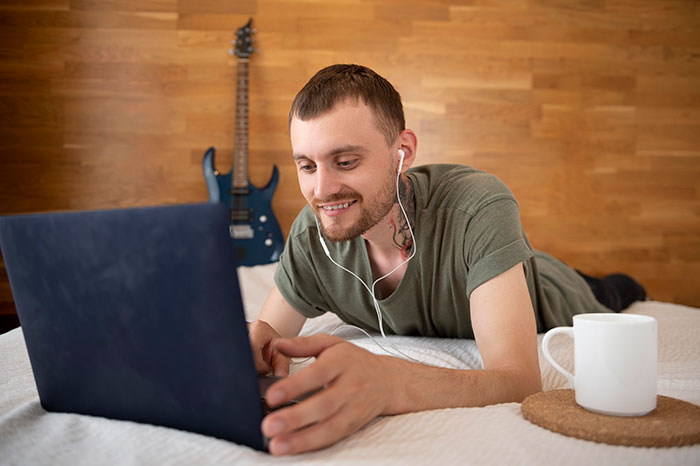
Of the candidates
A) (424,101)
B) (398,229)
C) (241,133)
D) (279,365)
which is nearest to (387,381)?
(279,365)

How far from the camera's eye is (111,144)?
2711mm

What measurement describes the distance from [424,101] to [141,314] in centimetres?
242

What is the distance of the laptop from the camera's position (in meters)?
0.52

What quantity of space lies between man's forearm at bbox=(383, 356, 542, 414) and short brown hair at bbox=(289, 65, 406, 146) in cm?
49

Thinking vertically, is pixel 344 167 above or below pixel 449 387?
above

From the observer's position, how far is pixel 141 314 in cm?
57

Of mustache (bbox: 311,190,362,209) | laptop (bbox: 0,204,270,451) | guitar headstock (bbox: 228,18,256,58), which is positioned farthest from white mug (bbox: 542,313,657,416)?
guitar headstock (bbox: 228,18,256,58)

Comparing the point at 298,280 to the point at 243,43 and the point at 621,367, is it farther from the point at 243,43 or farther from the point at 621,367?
the point at 243,43

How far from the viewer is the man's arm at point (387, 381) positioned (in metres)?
0.57

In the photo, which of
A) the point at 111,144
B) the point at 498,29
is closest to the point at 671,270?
the point at 498,29

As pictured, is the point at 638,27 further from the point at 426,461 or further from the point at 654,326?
the point at 426,461

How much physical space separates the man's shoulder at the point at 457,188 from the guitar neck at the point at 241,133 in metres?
1.44

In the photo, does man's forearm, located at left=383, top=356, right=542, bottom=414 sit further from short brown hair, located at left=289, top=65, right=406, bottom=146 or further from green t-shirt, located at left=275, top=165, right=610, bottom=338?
short brown hair, located at left=289, top=65, right=406, bottom=146

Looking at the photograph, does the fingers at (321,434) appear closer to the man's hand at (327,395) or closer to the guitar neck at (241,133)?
the man's hand at (327,395)
